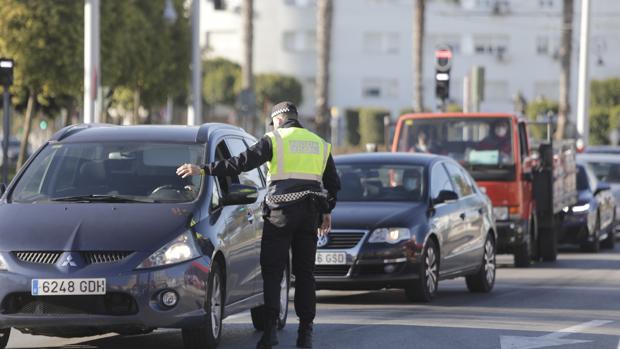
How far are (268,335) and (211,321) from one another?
0.46 m

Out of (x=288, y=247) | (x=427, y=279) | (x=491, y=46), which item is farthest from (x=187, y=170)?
(x=491, y=46)

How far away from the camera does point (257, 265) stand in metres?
12.4

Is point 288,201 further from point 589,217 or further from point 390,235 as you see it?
point 589,217

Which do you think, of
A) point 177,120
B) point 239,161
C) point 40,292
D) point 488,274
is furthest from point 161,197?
point 177,120

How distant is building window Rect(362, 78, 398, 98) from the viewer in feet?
298

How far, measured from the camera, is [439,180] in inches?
672

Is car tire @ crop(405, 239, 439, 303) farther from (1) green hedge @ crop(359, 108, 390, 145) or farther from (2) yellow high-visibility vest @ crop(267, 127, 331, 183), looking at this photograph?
(1) green hedge @ crop(359, 108, 390, 145)

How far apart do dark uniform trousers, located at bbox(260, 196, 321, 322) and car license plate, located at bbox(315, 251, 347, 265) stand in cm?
391

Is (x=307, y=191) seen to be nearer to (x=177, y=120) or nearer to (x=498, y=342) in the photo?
Answer: (x=498, y=342)

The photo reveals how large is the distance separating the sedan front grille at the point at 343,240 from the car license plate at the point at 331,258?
0.09 m

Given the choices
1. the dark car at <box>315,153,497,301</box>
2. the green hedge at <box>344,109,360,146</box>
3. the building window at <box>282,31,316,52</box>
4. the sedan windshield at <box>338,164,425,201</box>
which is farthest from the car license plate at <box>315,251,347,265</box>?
the building window at <box>282,31,316,52</box>

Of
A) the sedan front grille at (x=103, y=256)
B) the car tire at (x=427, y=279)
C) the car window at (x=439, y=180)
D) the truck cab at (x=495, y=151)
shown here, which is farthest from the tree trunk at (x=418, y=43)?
the sedan front grille at (x=103, y=256)

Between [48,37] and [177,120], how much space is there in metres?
38.9

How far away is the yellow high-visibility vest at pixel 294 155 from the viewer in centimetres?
1146
